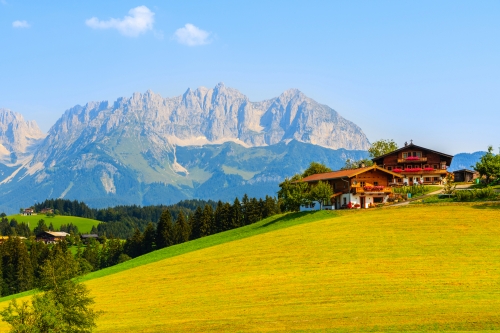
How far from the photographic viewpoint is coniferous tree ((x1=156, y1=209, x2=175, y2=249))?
142m

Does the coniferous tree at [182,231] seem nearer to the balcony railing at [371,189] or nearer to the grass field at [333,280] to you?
the balcony railing at [371,189]

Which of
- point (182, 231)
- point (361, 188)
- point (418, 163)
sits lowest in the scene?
point (182, 231)

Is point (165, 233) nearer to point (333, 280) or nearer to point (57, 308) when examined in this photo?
point (333, 280)

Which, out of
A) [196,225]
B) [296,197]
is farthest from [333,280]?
[196,225]

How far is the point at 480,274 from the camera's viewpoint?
47000 mm

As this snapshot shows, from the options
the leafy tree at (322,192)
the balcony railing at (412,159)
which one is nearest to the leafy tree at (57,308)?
the leafy tree at (322,192)

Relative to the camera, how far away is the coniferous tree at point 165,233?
142375mm

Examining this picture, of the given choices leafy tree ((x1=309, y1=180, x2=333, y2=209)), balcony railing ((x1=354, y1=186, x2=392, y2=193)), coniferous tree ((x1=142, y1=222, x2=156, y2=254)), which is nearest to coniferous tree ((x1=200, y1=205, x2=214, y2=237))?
coniferous tree ((x1=142, y1=222, x2=156, y2=254))

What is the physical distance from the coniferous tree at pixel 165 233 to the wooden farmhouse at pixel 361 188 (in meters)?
54.4

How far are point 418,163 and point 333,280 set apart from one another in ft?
269

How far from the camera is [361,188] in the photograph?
306 ft

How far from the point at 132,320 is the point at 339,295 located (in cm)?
1607

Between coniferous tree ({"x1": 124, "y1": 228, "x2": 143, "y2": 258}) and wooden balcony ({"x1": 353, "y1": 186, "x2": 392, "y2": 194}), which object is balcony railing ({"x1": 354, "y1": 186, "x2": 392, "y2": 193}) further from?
coniferous tree ({"x1": 124, "y1": 228, "x2": 143, "y2": 258})

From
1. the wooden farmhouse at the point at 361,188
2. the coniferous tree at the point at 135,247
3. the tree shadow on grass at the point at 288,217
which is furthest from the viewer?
the coniferous tree at the point at 135,247
